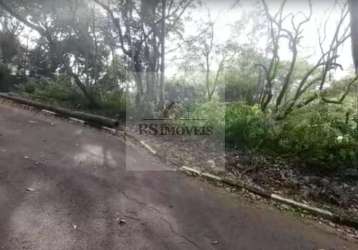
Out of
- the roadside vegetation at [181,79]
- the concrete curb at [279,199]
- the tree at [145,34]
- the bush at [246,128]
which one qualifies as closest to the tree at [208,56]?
the roadside vegetation at [181,79]

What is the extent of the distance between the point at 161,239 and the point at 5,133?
391 centimetres

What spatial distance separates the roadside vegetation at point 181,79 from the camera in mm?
5223

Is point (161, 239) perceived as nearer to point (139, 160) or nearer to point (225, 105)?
point (139, 160)

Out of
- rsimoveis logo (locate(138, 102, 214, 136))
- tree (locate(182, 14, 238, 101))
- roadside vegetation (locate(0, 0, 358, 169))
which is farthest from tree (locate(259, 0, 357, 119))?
tree (locate(182, 14, 238, 101))

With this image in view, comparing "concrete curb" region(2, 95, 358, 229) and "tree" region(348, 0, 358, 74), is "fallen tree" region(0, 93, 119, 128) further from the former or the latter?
"tree" region(348, 0, 358, 74)

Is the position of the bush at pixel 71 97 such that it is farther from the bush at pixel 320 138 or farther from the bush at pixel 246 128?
the bush at pixel 320 138

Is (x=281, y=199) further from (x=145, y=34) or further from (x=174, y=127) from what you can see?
(x=145, y=34)

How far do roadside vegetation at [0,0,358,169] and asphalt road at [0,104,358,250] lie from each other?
192 cm

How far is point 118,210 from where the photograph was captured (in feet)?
9.64

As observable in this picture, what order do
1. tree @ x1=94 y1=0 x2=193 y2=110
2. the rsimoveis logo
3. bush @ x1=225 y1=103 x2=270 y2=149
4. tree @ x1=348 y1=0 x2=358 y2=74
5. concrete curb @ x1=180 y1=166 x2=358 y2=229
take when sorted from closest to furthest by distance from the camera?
concrete curb @ x1=180 y1=166 x2=358 y2=229 → bush @ x1=225 y1=103 x2=270 y2=149 → tree @ x1=348 y1=0 x2=358 y2=74 → the rsimoveis logo → tree @ x1=94 y1=0 x2=193 y2=110

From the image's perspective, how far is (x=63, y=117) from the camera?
6980 millimetres

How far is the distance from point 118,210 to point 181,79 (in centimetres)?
1078

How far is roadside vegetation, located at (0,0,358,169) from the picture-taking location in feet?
17.1

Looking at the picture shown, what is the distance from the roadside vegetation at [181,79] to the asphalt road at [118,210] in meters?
1.92
